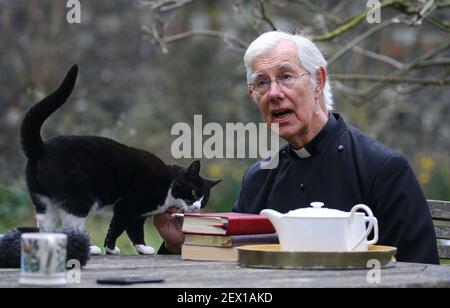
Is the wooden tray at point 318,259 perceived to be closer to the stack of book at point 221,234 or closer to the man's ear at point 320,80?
the stack of book at point 221,234

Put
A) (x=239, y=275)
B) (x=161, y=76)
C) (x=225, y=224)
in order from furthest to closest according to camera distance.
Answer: (x=161, y=76) < (x=225, y=224) < (x=239, y=275)

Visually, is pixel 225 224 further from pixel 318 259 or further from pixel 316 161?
pixel 316 161

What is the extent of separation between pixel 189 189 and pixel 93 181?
1.22ft

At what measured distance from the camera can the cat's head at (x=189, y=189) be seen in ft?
10.9

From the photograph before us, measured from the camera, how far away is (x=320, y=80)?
3137 mm

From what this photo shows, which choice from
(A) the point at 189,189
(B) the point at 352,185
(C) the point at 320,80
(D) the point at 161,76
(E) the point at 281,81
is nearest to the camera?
(B) the point at 352,185

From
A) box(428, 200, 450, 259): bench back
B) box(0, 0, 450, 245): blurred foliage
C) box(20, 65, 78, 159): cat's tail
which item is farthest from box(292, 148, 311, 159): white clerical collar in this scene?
box(0, 0, 450, 245): blurred foliage

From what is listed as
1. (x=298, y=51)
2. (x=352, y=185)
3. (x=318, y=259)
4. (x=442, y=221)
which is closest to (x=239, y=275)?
(x=318, y=259)

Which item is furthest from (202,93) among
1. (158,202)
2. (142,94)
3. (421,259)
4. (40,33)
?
(421,259)

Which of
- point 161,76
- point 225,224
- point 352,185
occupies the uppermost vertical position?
point 161,76

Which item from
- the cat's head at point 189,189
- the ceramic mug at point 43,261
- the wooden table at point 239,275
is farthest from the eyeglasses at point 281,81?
the ceramic mug at point 43,261

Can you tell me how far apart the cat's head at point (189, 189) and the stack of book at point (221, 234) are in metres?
0.82

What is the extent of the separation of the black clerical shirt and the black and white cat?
29cm
